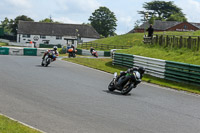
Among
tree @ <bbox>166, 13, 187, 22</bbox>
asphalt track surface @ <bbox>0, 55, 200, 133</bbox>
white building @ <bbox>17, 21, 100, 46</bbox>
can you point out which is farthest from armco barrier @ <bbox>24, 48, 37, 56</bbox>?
tree @ <bbox>166, 13, 187, 22</bbox>

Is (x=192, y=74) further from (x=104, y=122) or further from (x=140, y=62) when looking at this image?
(x=104, y=122)

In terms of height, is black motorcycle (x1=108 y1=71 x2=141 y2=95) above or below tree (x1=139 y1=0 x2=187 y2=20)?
below

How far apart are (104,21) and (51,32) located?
28848 mm

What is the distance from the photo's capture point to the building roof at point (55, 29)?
358 ft

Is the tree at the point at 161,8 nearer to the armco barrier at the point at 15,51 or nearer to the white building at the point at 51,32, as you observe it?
the white building at the point at 51,32

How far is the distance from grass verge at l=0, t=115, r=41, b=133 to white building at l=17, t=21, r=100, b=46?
101 metres

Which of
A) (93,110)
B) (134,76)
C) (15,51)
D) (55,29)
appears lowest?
(93,110)

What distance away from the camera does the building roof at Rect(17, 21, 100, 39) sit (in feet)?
358

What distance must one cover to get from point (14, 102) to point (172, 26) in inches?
3857

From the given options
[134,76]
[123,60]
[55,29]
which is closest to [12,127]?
[134,76]

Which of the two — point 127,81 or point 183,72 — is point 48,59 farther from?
point 127,81

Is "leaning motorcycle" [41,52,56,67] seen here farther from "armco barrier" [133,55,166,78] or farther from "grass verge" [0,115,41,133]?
"grass verge" [0,115,41,133]

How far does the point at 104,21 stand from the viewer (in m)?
133

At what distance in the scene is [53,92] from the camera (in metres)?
12.4
